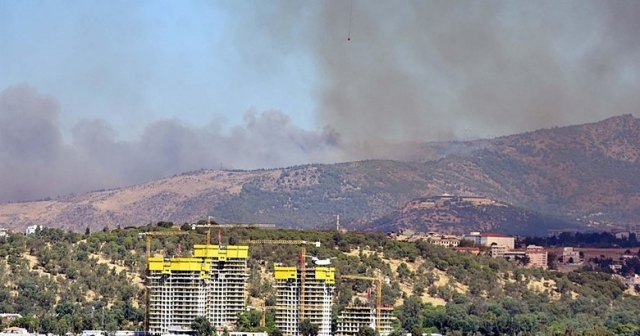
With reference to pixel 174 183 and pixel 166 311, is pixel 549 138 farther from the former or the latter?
pixel 166 311

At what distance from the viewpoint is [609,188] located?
562 ft

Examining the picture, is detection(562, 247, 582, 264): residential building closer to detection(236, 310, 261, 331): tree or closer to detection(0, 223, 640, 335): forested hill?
detection(0, 223, 640, 335): forested hill

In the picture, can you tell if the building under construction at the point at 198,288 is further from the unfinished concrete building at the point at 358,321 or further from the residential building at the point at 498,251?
the residential building at the point at 498,251

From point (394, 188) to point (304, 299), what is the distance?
3503 inches

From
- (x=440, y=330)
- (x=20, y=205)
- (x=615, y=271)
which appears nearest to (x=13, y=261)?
(x=440, y=330)

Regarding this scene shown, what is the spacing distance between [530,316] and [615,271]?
124ft

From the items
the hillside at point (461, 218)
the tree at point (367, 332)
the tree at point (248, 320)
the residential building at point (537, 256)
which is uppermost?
the hillside at point (461, 218)

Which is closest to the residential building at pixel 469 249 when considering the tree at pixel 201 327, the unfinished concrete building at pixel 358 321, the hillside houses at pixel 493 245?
the hillside houses at pixel 493 245

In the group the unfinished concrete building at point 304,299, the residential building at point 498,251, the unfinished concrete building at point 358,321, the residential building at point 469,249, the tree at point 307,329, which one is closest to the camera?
the tree at point 307,329

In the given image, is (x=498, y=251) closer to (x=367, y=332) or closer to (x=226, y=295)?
(x=226, y=295)

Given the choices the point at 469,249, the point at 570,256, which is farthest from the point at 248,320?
the point at 570,256

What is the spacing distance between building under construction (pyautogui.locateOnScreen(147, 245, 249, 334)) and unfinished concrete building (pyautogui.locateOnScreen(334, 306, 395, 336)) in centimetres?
477

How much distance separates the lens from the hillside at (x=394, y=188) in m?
162

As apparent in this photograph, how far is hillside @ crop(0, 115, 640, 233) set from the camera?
162m
